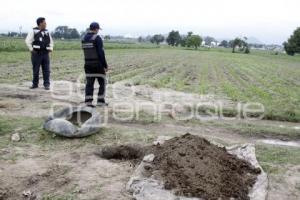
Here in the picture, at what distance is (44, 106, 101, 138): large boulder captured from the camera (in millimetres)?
6320

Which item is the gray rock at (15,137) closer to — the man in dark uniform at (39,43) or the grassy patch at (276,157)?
the grassy patch at (276,157)

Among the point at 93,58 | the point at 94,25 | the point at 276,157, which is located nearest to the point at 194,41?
the point at 93,58

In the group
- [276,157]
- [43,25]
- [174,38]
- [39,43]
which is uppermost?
[43,25]

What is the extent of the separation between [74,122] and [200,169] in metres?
3.10

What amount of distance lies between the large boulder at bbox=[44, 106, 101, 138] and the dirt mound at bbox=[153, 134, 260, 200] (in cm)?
146

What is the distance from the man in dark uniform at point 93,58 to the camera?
7895 mm

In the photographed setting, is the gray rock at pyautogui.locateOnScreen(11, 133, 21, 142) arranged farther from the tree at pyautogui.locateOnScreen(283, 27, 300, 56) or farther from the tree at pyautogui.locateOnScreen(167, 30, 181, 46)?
the tree at pyautogui.locateOnScreen(167, 30, 181, 46)

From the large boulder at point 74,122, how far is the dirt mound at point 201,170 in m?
1.46

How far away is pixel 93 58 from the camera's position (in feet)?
26.5

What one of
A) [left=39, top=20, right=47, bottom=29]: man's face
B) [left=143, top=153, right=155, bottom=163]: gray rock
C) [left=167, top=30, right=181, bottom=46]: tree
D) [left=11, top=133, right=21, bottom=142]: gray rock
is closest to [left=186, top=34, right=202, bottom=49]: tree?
[left=167, top=30, right=181, bottom=46]: tree

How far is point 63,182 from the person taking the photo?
15.3 feet

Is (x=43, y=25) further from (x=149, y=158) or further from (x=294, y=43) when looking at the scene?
(x=294, y=43)

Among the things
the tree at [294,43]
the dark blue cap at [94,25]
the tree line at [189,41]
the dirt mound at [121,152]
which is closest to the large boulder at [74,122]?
the dirt mound at [121,152]

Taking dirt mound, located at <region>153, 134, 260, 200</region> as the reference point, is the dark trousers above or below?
above
